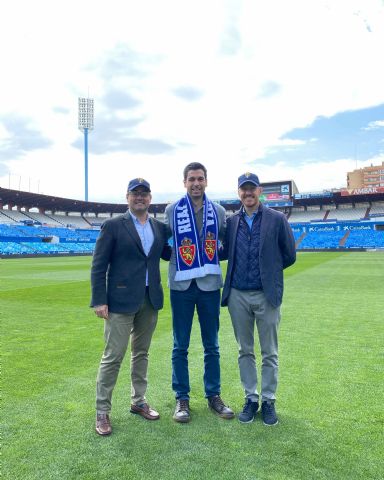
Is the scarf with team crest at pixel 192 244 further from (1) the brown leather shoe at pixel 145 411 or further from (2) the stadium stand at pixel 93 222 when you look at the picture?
(2) the stadium stand at pixel 93 222

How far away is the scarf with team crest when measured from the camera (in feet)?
11.5

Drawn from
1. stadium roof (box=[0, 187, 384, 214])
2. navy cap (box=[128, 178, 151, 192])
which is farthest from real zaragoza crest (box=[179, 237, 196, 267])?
stadium roof (box=[0, 187, 384, 214])

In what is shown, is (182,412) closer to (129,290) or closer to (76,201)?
(129,290)

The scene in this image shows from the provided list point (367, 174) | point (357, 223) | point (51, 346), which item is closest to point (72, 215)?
point (357, 223)

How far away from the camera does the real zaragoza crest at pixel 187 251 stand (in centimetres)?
350

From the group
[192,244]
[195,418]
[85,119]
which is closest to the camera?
[195,418]

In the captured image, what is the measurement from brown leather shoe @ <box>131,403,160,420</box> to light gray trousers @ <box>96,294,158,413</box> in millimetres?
44

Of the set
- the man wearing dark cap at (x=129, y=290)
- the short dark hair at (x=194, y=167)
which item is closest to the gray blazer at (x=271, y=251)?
the short dark hair at (x=194, y=167)

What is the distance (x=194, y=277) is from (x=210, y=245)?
1.17ft

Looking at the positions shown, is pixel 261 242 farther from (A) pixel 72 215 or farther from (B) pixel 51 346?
(A) pixel 72 215

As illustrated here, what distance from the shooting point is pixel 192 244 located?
3533mm

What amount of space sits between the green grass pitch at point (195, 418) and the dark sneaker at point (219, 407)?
0.06 m

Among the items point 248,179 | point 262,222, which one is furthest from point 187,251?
point 248,179

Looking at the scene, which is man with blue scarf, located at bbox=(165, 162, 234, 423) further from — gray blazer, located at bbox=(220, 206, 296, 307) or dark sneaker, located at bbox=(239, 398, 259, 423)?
dark sneaker, located at bbox=(239, 398, 259, 423)
